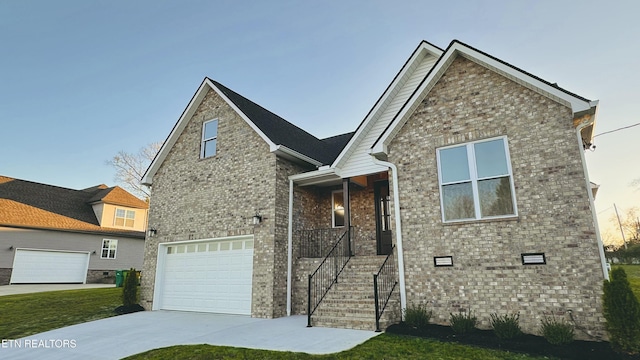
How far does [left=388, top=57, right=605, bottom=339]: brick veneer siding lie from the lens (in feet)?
22.1

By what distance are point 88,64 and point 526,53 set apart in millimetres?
18244

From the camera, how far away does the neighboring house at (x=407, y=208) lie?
23.2 feet

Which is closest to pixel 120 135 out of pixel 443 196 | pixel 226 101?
pixel 226 101

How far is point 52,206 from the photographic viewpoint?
971 inches

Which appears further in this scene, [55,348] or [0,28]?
[0,28]

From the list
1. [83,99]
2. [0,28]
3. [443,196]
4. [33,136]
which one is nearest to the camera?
[443,196]

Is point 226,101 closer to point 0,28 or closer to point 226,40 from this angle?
point 226,40

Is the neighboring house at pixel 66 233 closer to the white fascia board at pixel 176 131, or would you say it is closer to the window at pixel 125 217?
the window at pixel 125 217

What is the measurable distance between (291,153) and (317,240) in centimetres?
319

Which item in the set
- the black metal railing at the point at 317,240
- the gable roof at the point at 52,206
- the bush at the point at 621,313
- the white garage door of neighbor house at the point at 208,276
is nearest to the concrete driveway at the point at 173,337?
the white garage door of neighbor house at the point at 208,276

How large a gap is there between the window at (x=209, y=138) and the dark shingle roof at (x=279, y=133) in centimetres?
133

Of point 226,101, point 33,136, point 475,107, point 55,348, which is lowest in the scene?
point 55,348

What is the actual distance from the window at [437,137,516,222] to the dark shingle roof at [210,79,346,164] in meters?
5.68

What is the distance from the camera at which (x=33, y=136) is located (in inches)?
956
